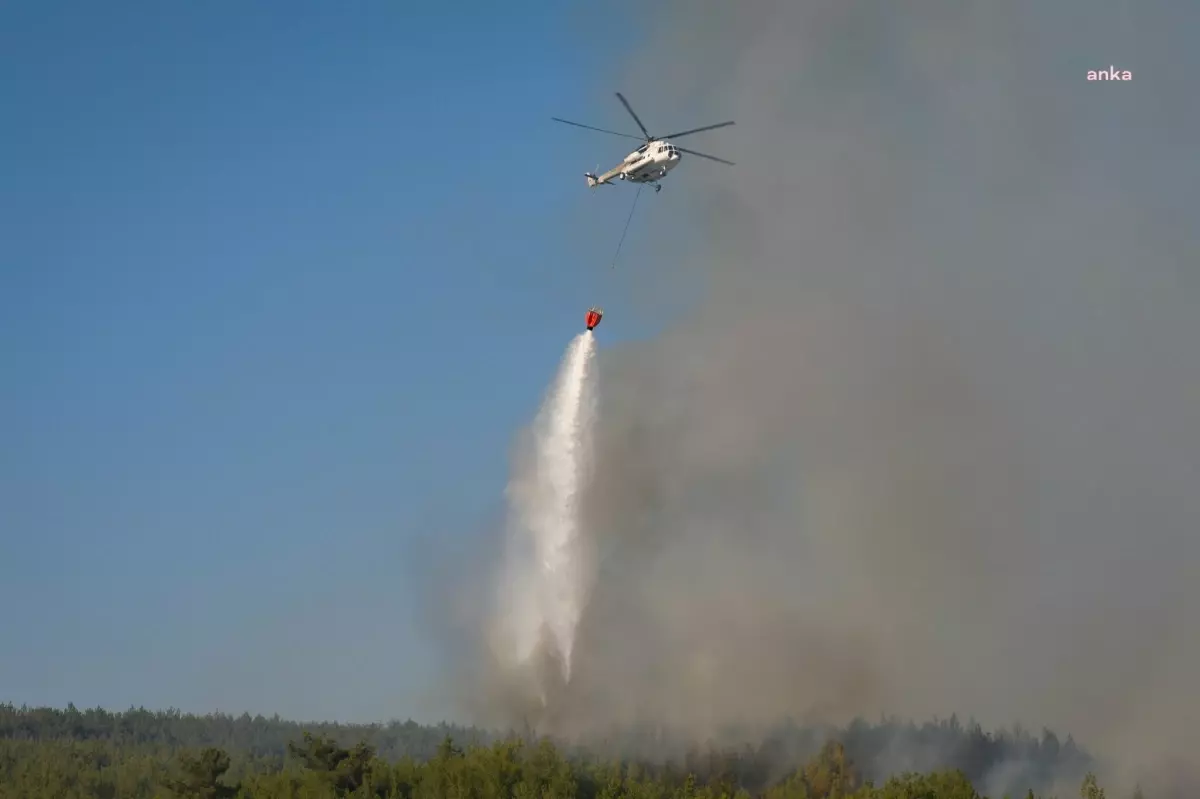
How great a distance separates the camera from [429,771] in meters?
129

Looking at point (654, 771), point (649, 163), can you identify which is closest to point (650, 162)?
point (649, 163)

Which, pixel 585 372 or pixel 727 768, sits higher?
pixel 585 372

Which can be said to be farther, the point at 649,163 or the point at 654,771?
the point at 654,771

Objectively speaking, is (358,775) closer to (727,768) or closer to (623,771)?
(623,771)

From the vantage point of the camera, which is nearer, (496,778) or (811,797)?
(496,778)

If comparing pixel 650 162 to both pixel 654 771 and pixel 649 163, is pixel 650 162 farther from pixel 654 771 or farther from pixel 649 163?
pixel 654 771

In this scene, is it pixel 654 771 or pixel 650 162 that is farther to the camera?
pixel 654 771

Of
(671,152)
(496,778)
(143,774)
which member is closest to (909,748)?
(496,778)

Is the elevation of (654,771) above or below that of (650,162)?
below

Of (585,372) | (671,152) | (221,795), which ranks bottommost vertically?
(221,795)

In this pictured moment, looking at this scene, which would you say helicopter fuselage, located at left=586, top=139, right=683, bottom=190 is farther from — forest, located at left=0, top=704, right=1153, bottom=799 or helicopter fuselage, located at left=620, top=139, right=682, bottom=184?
forest, located at left=0, top=704, right=1153, bottom=799

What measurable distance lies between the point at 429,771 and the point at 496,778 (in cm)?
804

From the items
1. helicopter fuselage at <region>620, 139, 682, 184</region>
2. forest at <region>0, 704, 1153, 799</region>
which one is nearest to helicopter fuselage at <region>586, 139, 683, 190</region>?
helicopter fuselage at <region>620, 139, 682, 184</region>

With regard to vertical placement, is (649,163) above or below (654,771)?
above
